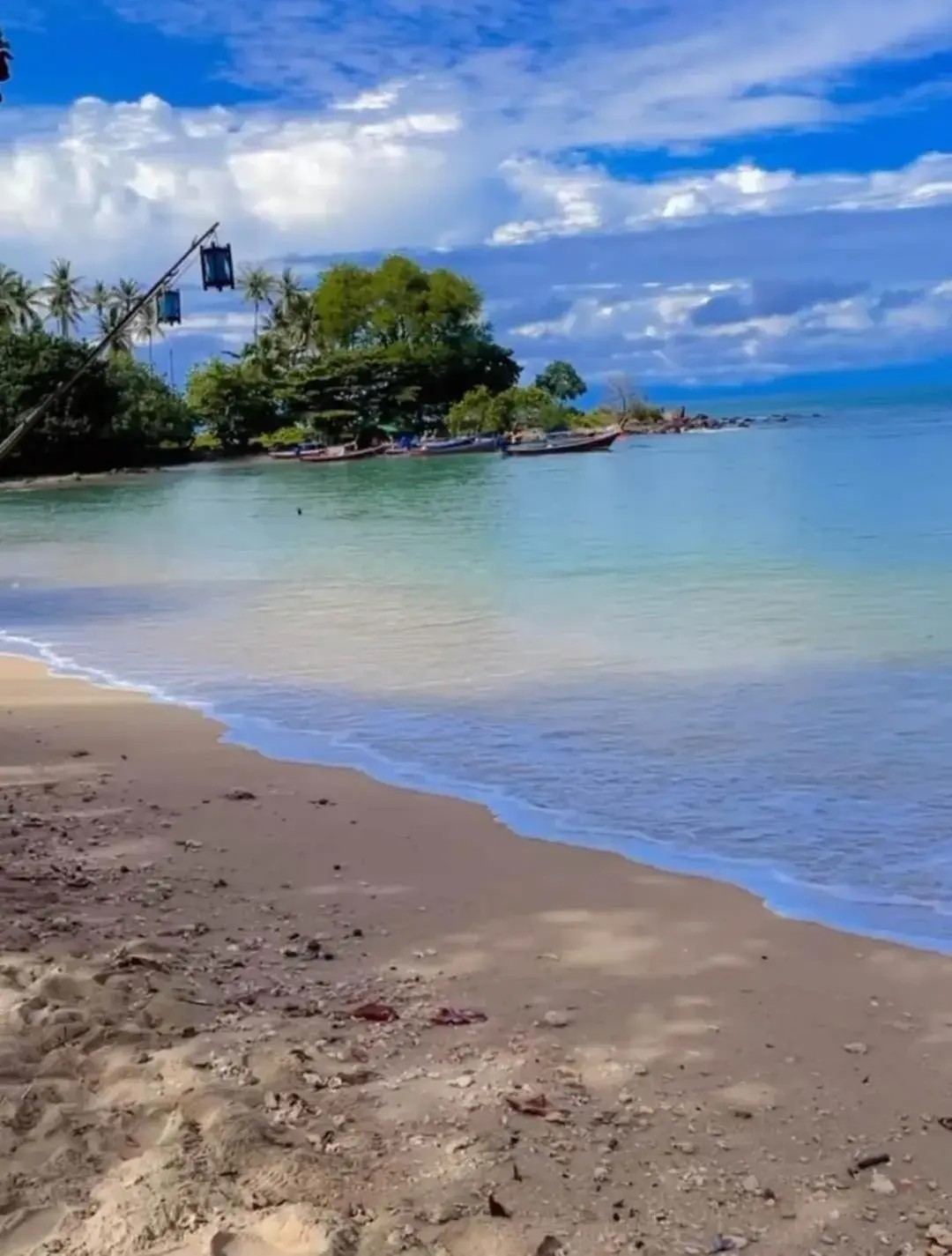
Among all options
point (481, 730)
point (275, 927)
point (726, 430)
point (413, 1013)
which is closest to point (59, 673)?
point (481, 730)

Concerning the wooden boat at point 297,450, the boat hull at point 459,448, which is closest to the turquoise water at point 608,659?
the boat hull at point 459,448

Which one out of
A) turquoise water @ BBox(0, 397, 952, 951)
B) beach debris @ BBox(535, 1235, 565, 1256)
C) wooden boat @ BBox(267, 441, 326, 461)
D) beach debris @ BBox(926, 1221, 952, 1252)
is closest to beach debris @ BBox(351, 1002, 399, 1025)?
beach debris @ BBox(535, 1235, 565, 1256)

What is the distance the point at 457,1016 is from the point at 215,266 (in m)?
5.63

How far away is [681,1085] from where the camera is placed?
3363mm

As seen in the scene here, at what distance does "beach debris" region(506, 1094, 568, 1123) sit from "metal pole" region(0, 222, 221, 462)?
3.68 m

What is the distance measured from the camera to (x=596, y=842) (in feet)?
19.8

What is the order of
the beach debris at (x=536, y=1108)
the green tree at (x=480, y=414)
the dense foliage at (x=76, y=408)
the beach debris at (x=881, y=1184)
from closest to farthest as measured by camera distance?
the beach debris at (x=881, y=1184) < the beach debris at (x=536, y=1108) < the dense foliage at (x=76, y=408) < the green tree at (x=480, y=414)

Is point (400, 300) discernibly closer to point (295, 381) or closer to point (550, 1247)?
point (295, 381)

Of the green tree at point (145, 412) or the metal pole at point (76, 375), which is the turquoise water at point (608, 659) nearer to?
the metal pole at point (76, 375)

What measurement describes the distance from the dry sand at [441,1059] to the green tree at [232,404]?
70432 mm

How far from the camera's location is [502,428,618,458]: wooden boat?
2442 inches

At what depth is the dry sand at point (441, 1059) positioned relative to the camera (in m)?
2.67

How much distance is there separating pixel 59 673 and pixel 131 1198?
908 centimetres

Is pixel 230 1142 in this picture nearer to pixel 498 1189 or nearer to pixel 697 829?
pixel 498 1189
